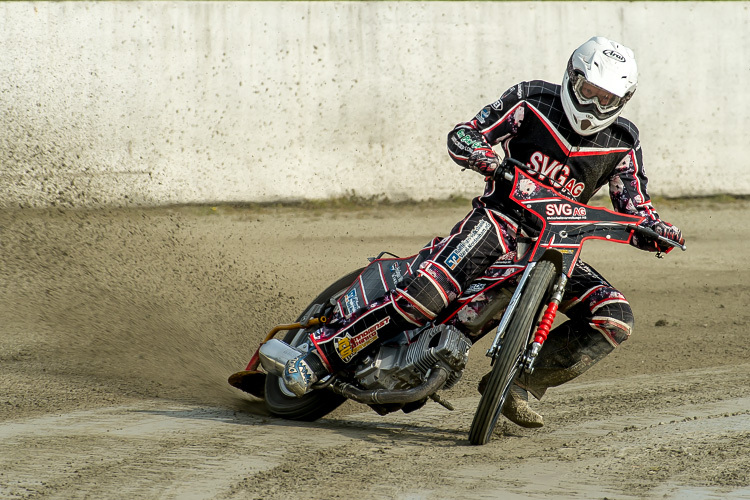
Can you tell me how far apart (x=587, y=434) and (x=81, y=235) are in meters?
4.57

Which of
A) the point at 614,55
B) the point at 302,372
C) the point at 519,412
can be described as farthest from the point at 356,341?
the point at 614,55

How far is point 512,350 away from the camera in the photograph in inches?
133

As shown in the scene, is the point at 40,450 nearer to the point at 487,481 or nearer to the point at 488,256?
the point at 487,481

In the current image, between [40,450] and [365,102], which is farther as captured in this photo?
[365,102]

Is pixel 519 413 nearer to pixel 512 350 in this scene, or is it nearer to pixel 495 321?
pixel 495 321

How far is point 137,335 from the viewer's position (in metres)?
5.28

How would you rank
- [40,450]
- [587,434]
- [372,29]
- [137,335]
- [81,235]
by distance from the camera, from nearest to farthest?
[40,450]
[587,434]
[137,335]
[81,235]
[372,29]

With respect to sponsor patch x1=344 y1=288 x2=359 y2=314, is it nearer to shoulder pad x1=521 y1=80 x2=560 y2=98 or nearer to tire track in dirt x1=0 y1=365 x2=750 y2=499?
tire track in dirt x1=0 y1=365 x2=750 y2=499

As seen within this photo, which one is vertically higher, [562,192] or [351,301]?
[562,192]

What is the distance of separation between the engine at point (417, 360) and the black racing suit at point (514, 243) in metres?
0.08

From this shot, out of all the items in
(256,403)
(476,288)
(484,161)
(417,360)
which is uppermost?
(484,161)

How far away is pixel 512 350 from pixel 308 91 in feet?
19.5

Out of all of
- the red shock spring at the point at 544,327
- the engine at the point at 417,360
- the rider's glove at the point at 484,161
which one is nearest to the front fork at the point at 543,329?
the red shock spring at the point at 544,327

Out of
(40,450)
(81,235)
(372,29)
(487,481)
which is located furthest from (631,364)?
(372,29)
